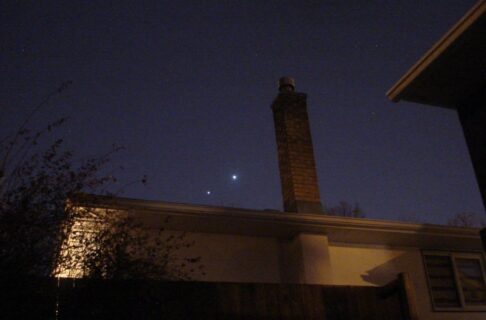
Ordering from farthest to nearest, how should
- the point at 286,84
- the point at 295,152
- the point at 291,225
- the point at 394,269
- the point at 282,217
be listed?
the point at 286,84 < the point at 295,152 < the point at 394,269 < the point at 291,225 < the point at 282,217

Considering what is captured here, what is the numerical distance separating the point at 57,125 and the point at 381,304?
15.9 ft

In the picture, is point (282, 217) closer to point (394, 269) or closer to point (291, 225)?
point (291, 225)

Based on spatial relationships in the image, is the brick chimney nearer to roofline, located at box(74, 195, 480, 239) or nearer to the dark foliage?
roofline, located at box(74, 195, 480, 239)

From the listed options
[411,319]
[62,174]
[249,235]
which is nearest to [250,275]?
[249,235]

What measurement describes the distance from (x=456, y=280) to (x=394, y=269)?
4.84 ft

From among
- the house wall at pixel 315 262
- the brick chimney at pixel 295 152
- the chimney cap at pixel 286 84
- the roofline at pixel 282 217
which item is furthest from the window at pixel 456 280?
the chimney cap at pixel 286 84

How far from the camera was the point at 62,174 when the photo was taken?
20.4ft

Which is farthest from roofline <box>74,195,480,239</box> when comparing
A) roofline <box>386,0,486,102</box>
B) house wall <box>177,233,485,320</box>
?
roofline <box>386,0,486,102</box>

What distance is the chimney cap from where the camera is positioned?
42.0 feet

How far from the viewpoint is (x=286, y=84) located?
42.5ft

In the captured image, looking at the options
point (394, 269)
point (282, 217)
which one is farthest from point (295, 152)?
point (394, 269)

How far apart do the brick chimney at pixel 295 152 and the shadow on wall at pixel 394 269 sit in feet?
5.78

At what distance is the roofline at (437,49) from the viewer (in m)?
6.73

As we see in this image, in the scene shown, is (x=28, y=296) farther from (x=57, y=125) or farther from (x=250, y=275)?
(x=250, y=275)
